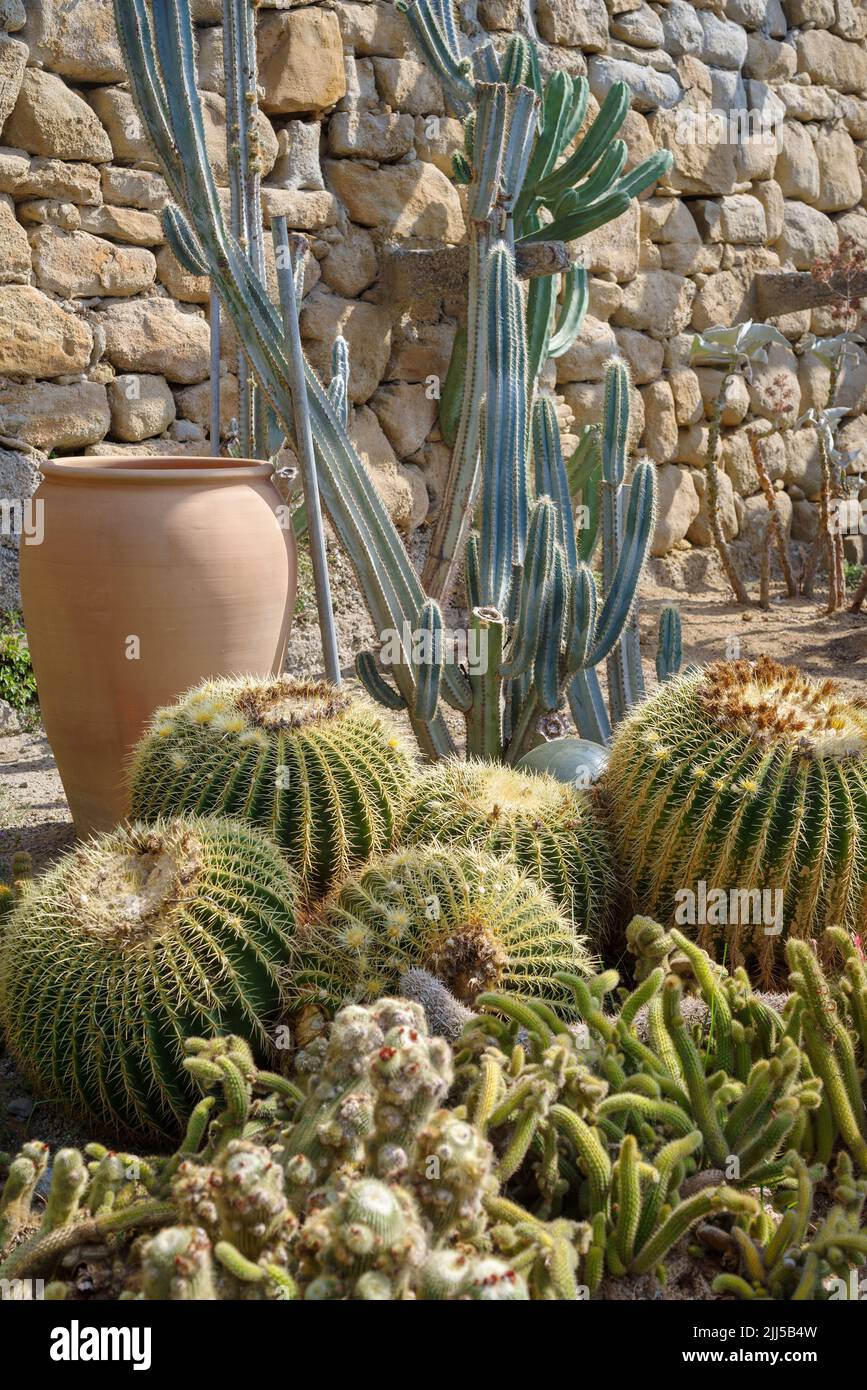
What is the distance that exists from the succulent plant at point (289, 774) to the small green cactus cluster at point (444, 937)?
0.25m

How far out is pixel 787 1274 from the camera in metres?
1.35

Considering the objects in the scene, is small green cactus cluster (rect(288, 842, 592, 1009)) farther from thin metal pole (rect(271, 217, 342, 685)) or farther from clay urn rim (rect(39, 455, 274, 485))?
clay urn rim (rect(39, 455, 274, 485))

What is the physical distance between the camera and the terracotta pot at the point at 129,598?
9.22 ft

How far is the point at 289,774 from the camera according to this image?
6.97 ft

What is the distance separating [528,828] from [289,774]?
0.42 metres

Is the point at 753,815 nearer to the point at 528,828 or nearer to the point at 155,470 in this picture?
the point at 528,828

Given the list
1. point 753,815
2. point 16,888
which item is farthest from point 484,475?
point 16,888

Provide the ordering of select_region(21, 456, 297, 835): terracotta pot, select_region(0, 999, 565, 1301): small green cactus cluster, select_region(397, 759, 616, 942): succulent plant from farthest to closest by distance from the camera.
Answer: select_region(21, 456, 297, 835): terracotta pot
select_region(397, 759, 616, 942): succulent plant
select_region(0, 999, 565, 1301): small green cactus cluster

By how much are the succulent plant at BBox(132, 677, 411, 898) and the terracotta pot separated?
1.89ft

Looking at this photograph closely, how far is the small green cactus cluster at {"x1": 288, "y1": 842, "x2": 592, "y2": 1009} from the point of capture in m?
1.74

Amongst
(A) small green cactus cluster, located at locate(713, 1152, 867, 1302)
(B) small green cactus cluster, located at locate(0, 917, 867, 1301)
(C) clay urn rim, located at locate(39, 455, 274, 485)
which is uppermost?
(C) clay urn rim, located at locate(39, 455, 274, 485)

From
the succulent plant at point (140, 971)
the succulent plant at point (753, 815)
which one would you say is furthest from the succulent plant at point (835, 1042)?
the succulent plant at point (140, 971)

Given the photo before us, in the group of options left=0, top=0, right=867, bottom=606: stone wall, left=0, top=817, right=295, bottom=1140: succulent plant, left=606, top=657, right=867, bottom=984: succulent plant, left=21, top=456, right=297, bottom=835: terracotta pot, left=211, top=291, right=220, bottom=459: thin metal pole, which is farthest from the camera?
left=0, top=0, right=867, bottom=606: stone wall

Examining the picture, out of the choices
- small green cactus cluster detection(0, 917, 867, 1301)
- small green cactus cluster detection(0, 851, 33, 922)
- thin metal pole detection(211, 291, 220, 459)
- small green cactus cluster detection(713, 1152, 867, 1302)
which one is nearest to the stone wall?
thin metal pole detection(211, 291, 220, 459)
